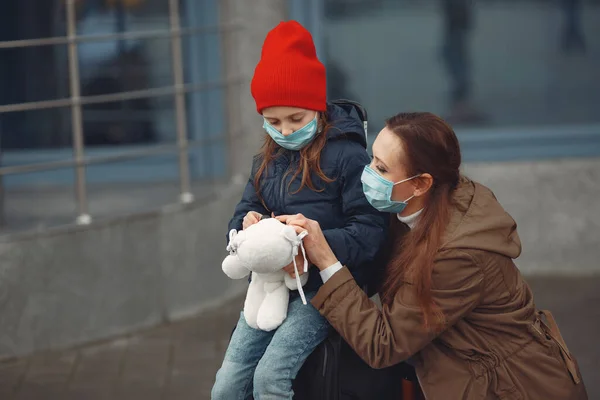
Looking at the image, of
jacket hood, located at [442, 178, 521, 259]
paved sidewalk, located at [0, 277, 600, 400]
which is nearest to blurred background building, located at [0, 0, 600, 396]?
paved sidewalk, located at [0, 277, 600, 400]

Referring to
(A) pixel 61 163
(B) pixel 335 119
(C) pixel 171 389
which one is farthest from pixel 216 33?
(B) pixel 335 119

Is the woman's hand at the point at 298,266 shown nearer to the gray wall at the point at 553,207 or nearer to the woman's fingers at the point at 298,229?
the woman's fingers at the point at 298,229

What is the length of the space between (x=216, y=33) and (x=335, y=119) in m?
3.02

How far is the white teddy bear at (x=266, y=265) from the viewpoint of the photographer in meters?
3.04

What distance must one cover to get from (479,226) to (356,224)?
384 mm

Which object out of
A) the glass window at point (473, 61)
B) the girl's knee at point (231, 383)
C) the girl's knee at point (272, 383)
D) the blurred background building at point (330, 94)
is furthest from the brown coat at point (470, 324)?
the glass window at point (473, 61)

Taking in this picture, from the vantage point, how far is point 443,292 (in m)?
3.07

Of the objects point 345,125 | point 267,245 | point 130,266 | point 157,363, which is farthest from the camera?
point 130,266

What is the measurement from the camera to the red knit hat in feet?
10.7

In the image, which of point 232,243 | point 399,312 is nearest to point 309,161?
point 232,243

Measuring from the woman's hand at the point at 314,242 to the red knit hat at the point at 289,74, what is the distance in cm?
38

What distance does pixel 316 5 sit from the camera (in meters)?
6.37

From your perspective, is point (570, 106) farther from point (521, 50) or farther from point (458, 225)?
point (458, 225)

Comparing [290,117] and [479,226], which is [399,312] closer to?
[479,226]
